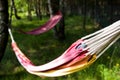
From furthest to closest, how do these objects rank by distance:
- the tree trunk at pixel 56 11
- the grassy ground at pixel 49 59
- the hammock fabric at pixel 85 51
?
1. the tree trunk at pixel 56 11
2. the grassy ground at pixel 49 59
3. the hammock fabric at pixel 85 51

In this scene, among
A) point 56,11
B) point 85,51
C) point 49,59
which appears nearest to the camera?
point 85,51

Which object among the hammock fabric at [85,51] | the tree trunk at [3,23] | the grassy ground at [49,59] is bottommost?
the grassy ground at [49,59]

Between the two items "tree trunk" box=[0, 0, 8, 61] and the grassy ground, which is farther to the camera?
"tree trunk" box=[0, 0, 8, 61]

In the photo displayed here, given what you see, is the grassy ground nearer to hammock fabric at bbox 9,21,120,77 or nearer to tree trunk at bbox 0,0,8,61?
tree trunk at bbox 0,0,8,61

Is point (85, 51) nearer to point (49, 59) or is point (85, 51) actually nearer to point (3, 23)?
point (3, 23)

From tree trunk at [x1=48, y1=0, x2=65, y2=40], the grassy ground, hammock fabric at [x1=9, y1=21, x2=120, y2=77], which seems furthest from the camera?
tree trunk at [x1=48, y1=0, x2=65, y2=40]

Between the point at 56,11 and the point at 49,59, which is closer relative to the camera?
the point at 49,59

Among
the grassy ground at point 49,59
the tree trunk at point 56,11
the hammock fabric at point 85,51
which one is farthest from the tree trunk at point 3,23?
the hammock fabric at point 85,51

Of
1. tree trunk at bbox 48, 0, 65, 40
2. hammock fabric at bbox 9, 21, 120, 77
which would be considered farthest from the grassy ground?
hammock fabric at bbox 9, 21, 120, 77

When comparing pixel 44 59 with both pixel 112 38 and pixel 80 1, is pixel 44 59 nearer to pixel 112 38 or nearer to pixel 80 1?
pixel 112 38

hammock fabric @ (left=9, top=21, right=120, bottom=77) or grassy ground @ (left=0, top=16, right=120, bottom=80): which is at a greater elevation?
hammock fabric @ (left=9, top=21, right=120, bottom=77)

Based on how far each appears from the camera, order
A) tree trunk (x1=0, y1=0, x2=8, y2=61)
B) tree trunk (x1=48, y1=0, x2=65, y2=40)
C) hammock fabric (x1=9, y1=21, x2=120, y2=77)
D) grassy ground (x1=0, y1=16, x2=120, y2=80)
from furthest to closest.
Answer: tree trunk (x1=48, y1=0, x2=65, y2=40) → tree trunk (x1=0, y1=0, x2=8, y2=61) → grassy ground (x1=0, y1=16, x2=120, y2=80) → hammock fabric (x1=9, y1=21, x2=120, y2=77)

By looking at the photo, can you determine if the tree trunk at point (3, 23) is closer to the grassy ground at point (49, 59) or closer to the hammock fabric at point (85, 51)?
the grassy ground at point (49, 59)

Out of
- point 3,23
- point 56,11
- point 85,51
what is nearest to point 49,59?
point 3,23
